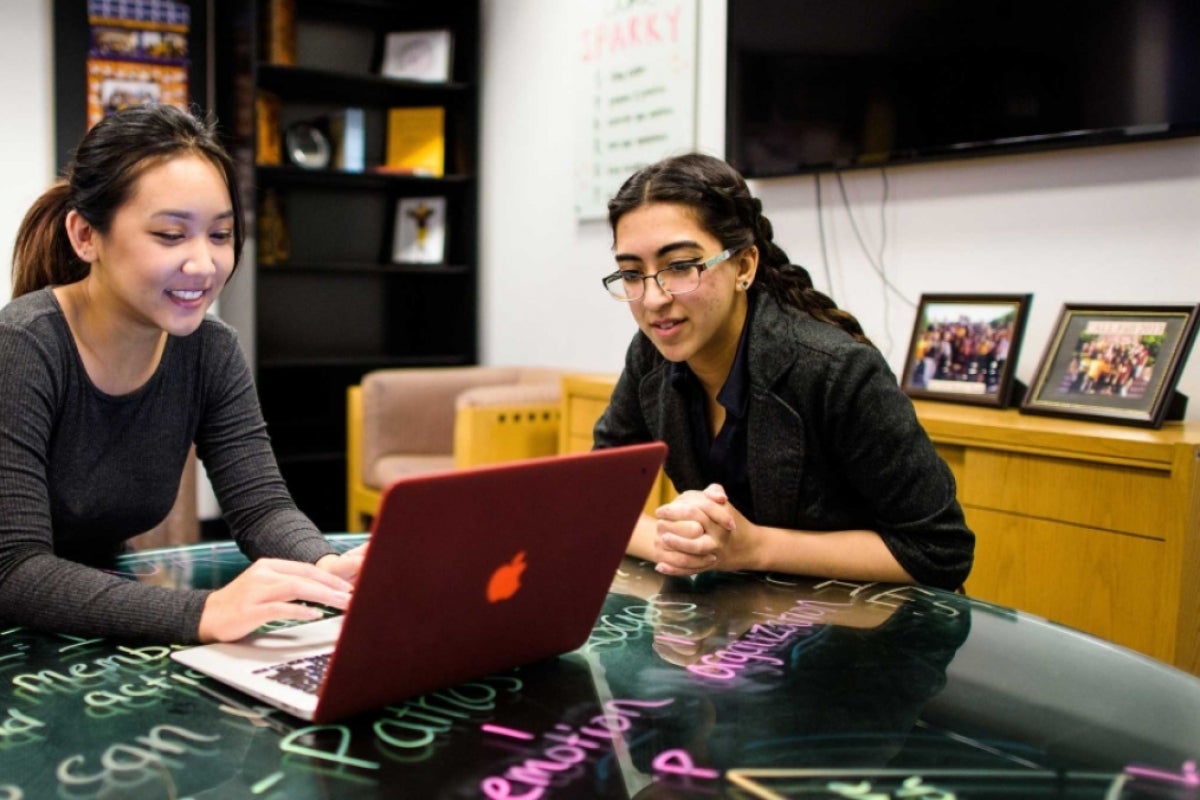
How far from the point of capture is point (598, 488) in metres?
0.91

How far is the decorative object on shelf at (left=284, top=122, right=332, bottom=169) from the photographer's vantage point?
429 cm

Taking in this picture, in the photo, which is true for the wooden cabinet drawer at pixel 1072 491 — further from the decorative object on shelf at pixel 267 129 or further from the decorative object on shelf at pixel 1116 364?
the decorative object on shelf at pixel 267 129

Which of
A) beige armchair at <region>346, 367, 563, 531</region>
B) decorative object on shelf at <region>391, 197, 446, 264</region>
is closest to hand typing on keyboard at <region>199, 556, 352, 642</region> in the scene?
beige armchair at <region>346, 367, 563, 531</region>

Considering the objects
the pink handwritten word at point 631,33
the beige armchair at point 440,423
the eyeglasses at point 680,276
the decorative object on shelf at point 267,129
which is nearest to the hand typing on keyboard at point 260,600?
the eyeglasses at point 680,276

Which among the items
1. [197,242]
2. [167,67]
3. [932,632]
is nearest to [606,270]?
[167,67]

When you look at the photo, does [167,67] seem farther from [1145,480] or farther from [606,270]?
[1145,480]

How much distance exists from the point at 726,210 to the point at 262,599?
855 mm

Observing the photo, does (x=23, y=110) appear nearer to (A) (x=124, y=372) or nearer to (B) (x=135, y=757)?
(A) (x=124, y=372)

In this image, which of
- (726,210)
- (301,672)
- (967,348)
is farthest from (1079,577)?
(301,672)

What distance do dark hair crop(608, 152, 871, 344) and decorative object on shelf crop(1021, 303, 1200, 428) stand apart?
928 millimetres

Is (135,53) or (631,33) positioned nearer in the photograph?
(631,33)

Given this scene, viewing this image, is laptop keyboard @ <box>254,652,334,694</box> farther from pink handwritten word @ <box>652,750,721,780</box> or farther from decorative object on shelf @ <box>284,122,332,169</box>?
decorative object on shelf @ <box>284,122,332,169</box>

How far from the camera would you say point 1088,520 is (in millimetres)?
2102

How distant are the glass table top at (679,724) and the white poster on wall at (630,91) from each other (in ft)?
8.74
